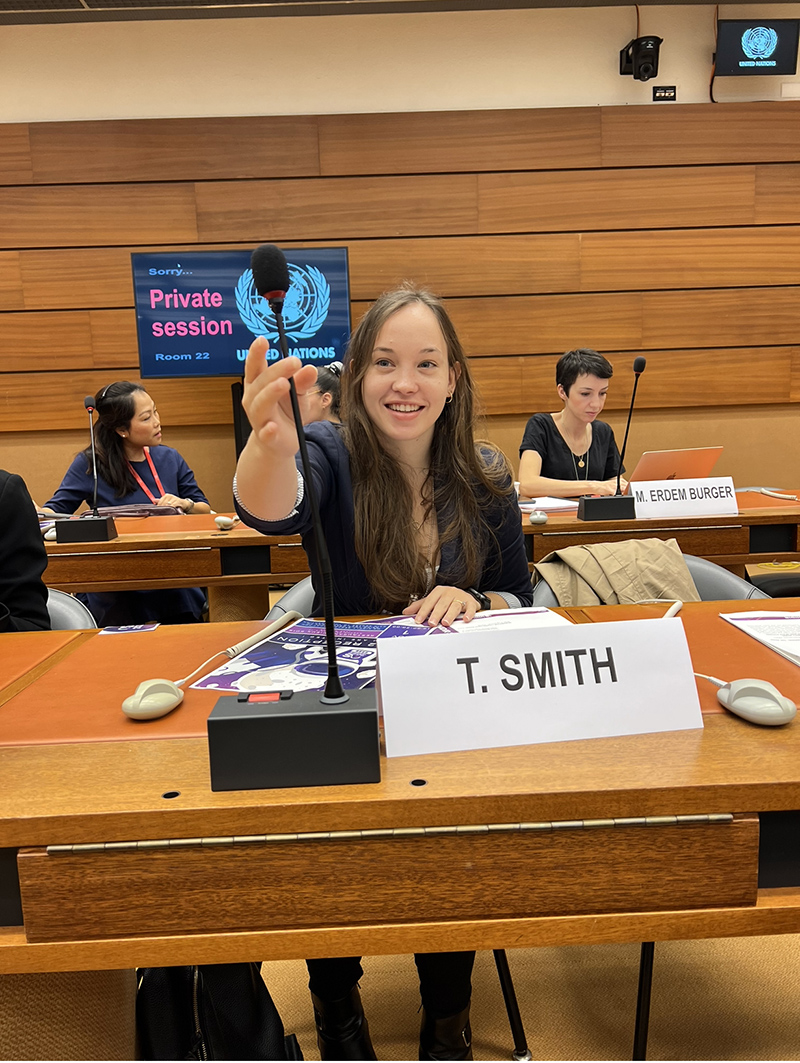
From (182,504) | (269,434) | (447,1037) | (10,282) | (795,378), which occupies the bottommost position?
(447,1037)

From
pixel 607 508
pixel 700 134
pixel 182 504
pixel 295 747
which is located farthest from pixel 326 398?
pixel 700 134

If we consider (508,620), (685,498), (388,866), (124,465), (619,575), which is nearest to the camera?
(388,866)

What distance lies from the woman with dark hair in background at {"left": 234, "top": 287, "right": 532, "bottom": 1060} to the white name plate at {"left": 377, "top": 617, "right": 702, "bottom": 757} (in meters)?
0.38

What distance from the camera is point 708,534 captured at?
97.3 inches

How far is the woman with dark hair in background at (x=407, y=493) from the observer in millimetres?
1258

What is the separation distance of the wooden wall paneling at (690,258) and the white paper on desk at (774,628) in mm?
3958

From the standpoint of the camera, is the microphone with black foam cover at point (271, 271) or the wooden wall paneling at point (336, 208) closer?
the microphone with black foam cover at point (271, 271)

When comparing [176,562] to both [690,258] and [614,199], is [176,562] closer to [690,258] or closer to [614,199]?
[614,199]

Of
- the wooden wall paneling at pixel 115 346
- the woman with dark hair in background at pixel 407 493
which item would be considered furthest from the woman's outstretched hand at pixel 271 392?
the wooden wall paneling at pixel 115 346

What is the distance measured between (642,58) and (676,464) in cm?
306

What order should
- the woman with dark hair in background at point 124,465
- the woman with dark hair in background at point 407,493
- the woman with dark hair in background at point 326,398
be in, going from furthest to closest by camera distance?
the woman with dark hair in background at point 124,465 < the woman with dark hair in background at point 326,398 < the woman with dark hair in background at point 407,493

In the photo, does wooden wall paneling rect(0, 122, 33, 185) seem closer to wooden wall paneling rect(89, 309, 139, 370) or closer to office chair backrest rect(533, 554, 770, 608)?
wooden wall paneling rect(89, 309, 139, 370)

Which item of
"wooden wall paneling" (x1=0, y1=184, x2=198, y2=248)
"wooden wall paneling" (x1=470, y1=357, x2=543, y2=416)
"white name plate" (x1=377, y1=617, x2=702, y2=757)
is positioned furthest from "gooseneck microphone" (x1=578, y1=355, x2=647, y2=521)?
"wooden wall paneling" (x1=0, y1=184, x2=198, y2=248)

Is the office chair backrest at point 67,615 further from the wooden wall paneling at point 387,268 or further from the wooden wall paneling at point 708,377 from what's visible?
the wooden wall paneling at point 708,377
